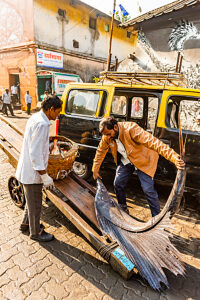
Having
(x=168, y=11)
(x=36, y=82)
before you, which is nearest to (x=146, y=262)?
(x=168, y=11)

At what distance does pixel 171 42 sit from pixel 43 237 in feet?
31.6

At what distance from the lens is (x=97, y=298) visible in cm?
201

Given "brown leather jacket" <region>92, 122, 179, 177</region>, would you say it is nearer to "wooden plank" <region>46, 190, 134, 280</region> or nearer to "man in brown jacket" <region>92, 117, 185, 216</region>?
"man in brown jacket" <region>92, 117, 185, 216</region>

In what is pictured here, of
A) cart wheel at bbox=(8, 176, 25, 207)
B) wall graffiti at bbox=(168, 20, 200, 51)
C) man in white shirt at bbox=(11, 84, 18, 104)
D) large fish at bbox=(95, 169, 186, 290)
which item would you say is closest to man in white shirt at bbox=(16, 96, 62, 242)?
cart wheel at bbox=(8, 176, 25, 207)

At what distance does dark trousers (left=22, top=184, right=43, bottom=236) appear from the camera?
2.50 metres

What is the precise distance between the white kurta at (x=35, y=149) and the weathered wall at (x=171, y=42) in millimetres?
8035

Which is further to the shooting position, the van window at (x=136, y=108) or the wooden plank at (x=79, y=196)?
the van window at (x=136, y=108)

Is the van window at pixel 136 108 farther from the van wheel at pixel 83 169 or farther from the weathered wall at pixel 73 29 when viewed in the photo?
the weathered wall at pixel 73 29

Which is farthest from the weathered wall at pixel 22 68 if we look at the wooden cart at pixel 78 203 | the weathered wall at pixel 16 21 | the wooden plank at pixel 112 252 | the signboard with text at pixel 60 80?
the wooden plank at pixel 112 252

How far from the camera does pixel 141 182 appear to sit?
115 inches

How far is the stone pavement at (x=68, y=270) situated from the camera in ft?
6.75

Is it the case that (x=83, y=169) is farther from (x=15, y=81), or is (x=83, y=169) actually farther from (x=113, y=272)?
(x=15, y=81)

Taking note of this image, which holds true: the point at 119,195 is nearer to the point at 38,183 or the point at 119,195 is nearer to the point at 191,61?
the point at 38,183

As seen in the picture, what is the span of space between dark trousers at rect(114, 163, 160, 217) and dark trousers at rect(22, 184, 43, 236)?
1.27 m
